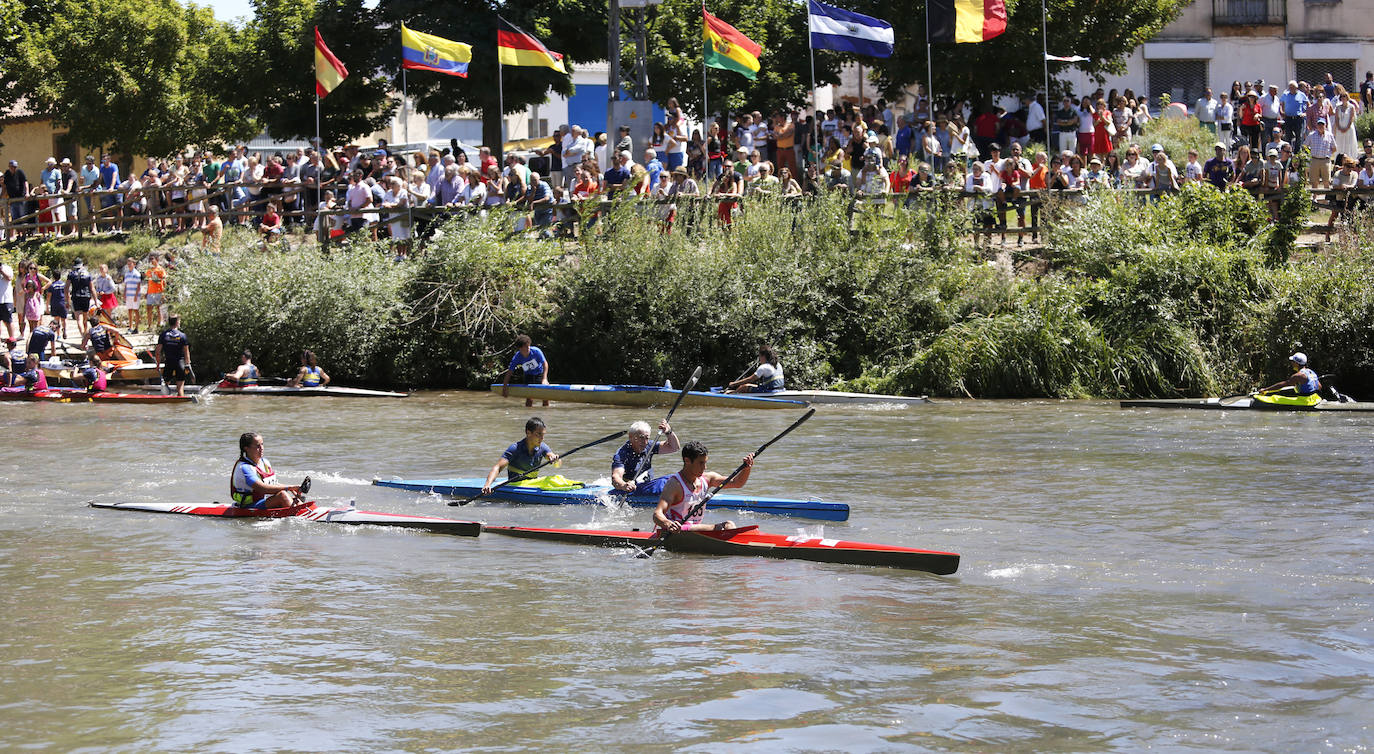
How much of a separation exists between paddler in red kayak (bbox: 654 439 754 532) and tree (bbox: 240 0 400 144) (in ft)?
84.2

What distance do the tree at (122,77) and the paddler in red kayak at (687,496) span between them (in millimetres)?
29862

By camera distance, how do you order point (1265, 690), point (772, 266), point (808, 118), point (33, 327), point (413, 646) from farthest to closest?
point (808, 118) < point (33, 327) < point (772, 266) < point (413, 646) < point (1265, 690)

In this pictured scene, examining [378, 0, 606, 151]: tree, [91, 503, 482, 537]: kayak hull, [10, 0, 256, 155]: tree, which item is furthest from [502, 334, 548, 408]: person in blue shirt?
[10, 0, 256, 155]: tree

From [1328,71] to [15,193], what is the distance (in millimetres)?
36024

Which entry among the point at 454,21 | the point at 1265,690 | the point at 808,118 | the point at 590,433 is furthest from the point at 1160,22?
the point at 1265,690

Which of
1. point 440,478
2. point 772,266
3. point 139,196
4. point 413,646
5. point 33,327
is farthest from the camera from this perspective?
point 139,196

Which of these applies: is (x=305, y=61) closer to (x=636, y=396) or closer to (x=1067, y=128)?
(x=636, y=396)

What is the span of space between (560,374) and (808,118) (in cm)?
788

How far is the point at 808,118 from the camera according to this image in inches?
1228

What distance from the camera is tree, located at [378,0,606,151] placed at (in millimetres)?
36000

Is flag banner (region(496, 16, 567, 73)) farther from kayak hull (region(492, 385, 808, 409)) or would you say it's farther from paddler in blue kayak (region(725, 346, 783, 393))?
paddler in blue kayak (region(725, 346, 783, 393))

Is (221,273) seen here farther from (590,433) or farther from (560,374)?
(590,433)

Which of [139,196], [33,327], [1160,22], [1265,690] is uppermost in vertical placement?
[1160,22]

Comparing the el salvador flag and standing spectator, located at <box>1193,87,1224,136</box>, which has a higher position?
the el salvador flag
